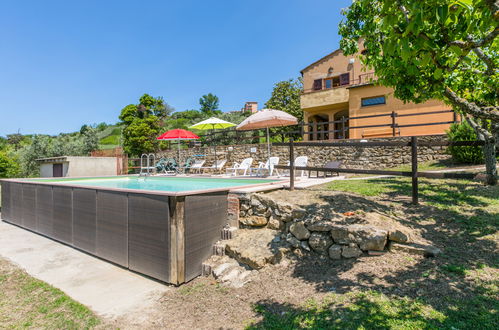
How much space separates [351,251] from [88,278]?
483 cm

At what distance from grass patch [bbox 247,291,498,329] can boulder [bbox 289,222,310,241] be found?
4.22ft

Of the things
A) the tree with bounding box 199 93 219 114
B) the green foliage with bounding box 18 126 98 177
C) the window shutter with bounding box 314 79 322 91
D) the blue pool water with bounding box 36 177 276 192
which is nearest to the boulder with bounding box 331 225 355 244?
the blue pool water with bounding box 36 177 276 192

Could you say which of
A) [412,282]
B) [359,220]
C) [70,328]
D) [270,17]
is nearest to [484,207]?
[359,220]

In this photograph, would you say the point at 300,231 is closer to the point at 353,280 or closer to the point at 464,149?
the point at 353,280

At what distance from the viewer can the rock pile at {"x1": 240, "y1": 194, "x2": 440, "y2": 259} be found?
12.0 ft

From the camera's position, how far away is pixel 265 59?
28.7m

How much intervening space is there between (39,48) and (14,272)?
647 inches

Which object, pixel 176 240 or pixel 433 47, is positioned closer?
pixel 433 47

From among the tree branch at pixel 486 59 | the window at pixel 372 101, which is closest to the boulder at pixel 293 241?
the tree branch at pixel 486 59

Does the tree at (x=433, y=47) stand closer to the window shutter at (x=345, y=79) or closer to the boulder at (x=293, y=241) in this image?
the boulder at (x=293, y=241)

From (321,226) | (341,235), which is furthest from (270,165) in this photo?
(341,235)

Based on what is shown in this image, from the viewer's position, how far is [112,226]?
541cm

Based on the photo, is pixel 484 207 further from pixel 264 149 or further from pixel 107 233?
pixel 264 149

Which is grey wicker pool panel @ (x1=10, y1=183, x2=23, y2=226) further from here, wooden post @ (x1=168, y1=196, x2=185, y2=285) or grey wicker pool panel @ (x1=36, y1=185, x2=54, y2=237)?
wooden post @ (x1=168, y1=196, x2=185, y2=285)
